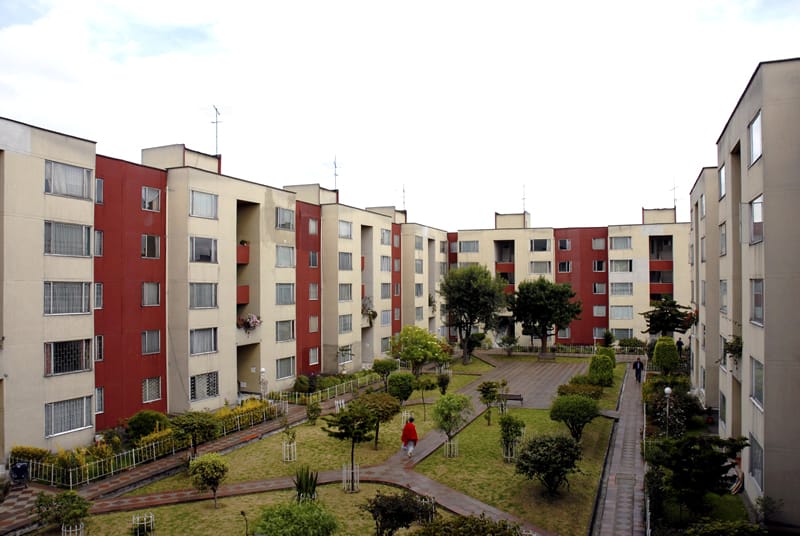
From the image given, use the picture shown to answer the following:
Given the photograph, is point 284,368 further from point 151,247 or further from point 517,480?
point 517,480

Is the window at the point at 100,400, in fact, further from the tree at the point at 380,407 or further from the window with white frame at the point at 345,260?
the window with white frame at the point at 345,260

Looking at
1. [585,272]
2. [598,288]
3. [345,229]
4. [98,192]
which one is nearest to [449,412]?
[98,192]

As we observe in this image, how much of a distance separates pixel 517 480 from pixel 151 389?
18.5 meters

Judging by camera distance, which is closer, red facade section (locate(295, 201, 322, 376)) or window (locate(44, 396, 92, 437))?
window (locate(44, 396, 92, 437))

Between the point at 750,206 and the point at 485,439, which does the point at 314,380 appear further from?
the point at 750,206

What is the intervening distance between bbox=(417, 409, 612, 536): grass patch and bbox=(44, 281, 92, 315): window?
1560cm

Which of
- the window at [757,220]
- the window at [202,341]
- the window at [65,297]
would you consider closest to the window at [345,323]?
the window at [202,341]

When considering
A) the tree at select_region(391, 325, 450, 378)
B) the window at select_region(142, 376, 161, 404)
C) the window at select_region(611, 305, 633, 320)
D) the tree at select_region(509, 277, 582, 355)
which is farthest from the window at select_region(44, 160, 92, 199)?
the window at select_region(611, 305, 633, 320)

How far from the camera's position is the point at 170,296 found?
101ft

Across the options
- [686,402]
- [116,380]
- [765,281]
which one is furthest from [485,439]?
[116,380]

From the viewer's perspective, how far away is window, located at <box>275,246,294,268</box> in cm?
3850

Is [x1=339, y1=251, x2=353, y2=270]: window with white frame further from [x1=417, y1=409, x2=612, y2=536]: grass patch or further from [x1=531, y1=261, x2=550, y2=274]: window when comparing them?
[x1=531, y1=261, x2=550, y2=274]: window

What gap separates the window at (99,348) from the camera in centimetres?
2712

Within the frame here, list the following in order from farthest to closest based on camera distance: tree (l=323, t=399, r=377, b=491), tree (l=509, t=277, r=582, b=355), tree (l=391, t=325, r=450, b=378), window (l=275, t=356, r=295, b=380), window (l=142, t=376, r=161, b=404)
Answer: tree (l=509, t=277, r=582, b=355) → tree (l=391, t=325, r=450, b=378) → window (l=275, t=356, r=295, b=380) → window (l=142, t=376, r=161, b=404) → tree (l=323, t=399, r=377, b=491)
